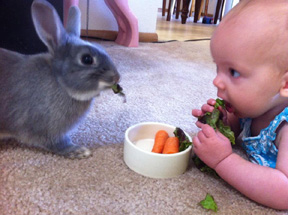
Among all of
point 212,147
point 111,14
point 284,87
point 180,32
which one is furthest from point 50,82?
point 180,32

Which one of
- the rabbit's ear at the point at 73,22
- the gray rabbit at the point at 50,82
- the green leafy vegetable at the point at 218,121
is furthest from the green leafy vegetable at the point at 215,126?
the rabbit's ear at the point at 73,22

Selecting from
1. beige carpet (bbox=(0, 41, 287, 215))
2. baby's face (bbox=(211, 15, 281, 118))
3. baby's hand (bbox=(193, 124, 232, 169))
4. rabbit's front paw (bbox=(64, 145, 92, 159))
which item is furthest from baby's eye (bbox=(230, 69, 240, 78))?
rabbit's front paw (bbox=(64, 145, 92, 159))

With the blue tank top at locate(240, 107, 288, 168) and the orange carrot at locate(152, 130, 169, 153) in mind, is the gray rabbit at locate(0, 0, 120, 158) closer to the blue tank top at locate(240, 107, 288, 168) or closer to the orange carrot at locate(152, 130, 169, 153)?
the orange carrot at locate(152, 130, 169, 153)

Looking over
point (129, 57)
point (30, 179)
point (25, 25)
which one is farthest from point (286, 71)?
point (129, 57)

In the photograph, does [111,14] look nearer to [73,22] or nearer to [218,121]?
[73,22]

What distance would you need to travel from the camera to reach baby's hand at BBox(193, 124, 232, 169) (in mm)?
718

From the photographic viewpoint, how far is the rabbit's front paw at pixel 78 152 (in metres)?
0.77

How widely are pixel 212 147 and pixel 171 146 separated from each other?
10cm

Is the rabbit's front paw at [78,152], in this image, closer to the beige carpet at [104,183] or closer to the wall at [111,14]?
the beige carpet at [104,183]

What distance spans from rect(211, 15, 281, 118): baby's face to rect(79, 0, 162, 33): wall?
1.74 m

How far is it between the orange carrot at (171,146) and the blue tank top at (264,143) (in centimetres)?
22

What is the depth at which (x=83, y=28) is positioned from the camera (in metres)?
2.33

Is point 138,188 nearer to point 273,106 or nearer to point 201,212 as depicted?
point 201,212

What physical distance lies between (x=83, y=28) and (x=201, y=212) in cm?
198
